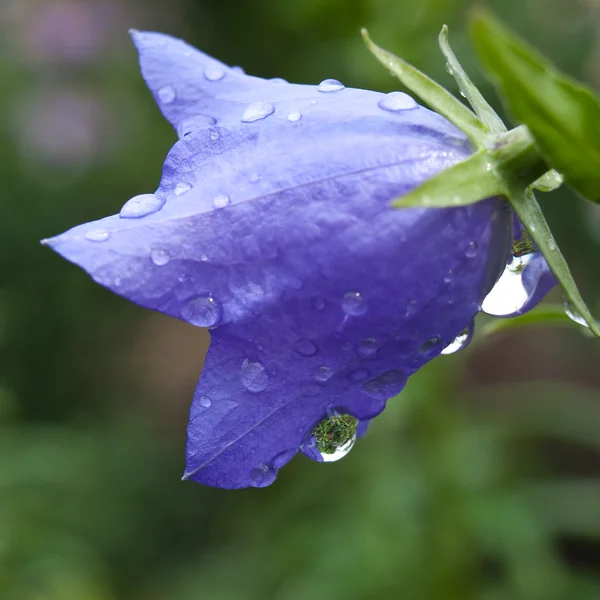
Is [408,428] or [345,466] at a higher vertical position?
[408,428]

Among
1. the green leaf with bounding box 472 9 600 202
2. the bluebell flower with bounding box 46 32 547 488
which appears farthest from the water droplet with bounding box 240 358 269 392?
the green leaf with bounding box 472 9 600 202

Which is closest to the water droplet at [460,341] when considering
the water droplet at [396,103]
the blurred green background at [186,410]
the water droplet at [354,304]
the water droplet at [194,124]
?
the water droplet at [354,304]

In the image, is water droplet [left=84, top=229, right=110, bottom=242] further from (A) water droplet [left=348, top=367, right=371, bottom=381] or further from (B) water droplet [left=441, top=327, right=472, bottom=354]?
(B) water droplet [left=441, top=327, right=472, bottom=354]

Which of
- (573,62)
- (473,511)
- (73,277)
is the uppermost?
(573,62)

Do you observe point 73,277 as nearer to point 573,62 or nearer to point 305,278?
point 573,62

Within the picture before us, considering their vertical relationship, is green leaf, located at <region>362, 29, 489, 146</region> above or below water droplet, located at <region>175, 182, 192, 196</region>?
above

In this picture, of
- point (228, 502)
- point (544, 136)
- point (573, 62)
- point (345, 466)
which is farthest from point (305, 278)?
point (573, 62)

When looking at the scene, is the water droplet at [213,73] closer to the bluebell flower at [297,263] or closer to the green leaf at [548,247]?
the bluebell flower at [297,263]
